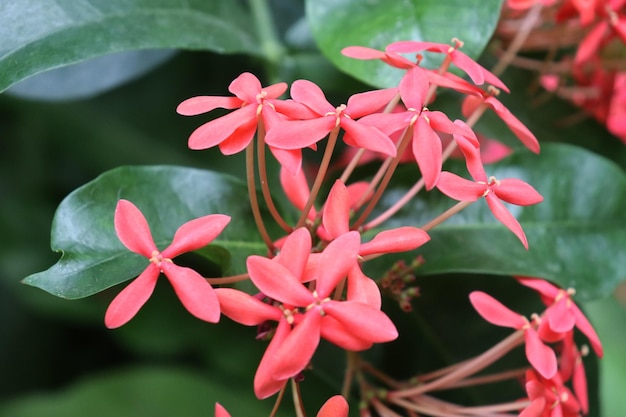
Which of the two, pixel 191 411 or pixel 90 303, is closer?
pixel 191 411

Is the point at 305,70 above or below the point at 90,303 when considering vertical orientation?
above

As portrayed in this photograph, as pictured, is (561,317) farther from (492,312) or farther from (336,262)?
(336,262)

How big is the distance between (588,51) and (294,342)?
476 millimetres

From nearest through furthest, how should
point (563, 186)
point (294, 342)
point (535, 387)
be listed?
1. point (294, 342)
2. point (535, 387)
3. point (563, 186)

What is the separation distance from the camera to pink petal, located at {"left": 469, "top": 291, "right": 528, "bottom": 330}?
0.52 meters

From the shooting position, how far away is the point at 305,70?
778mm

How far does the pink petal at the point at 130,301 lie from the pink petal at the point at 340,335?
11 centimetres

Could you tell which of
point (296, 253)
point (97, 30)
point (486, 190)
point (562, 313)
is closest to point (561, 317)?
point (562, 313)

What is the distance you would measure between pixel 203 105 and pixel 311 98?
0.08 m

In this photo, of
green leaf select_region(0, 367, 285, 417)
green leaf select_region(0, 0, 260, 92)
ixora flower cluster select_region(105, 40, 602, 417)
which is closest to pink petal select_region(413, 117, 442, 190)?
ixora flower cluster select_region(105, 40, 602, 417)

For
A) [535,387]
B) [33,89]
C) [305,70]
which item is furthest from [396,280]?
[33,89]

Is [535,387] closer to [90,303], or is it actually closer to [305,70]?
[305,70]

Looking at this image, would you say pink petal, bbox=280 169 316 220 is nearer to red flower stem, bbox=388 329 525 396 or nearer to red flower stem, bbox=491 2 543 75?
red flower stem, bbox=388 329 525 396

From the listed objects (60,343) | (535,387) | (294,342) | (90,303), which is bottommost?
(60,343)
